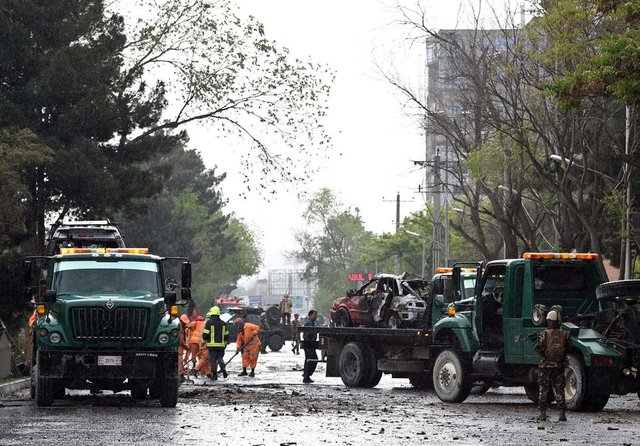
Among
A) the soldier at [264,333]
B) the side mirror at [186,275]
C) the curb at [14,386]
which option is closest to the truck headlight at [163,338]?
the side mirror at [186,275]

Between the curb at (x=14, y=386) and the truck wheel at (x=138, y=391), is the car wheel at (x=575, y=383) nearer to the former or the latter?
the truck wheel at (x=138, y=391)

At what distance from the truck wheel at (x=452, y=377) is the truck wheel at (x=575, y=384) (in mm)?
2675

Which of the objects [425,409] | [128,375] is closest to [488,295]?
[425,409]

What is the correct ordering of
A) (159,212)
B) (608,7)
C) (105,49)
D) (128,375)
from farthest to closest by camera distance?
(159,212) → (105,49) → (608,7) → (128,375)

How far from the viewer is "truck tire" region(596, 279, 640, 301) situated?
74.7 ft

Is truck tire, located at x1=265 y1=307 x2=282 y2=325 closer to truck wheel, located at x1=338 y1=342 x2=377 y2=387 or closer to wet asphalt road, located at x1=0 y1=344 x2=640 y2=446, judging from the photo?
truck wheel, located at x1=338 y1=342 x2=377 y2=387

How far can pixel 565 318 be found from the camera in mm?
24594

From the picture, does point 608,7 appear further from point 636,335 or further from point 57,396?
point 57,396

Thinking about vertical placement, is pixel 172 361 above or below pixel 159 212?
below

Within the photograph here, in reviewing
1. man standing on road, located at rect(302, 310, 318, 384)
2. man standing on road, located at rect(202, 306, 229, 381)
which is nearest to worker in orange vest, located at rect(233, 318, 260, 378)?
man standing on road, located at rect(202, 306, 229, 381)

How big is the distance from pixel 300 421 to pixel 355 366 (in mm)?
12709

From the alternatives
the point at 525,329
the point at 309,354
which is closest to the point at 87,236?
the point at 309,354

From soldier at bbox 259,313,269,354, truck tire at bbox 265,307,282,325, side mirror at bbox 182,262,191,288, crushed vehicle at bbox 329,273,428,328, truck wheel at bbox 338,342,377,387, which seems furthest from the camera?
truck tire at bbox 265,307,282,325

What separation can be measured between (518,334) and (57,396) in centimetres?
791
